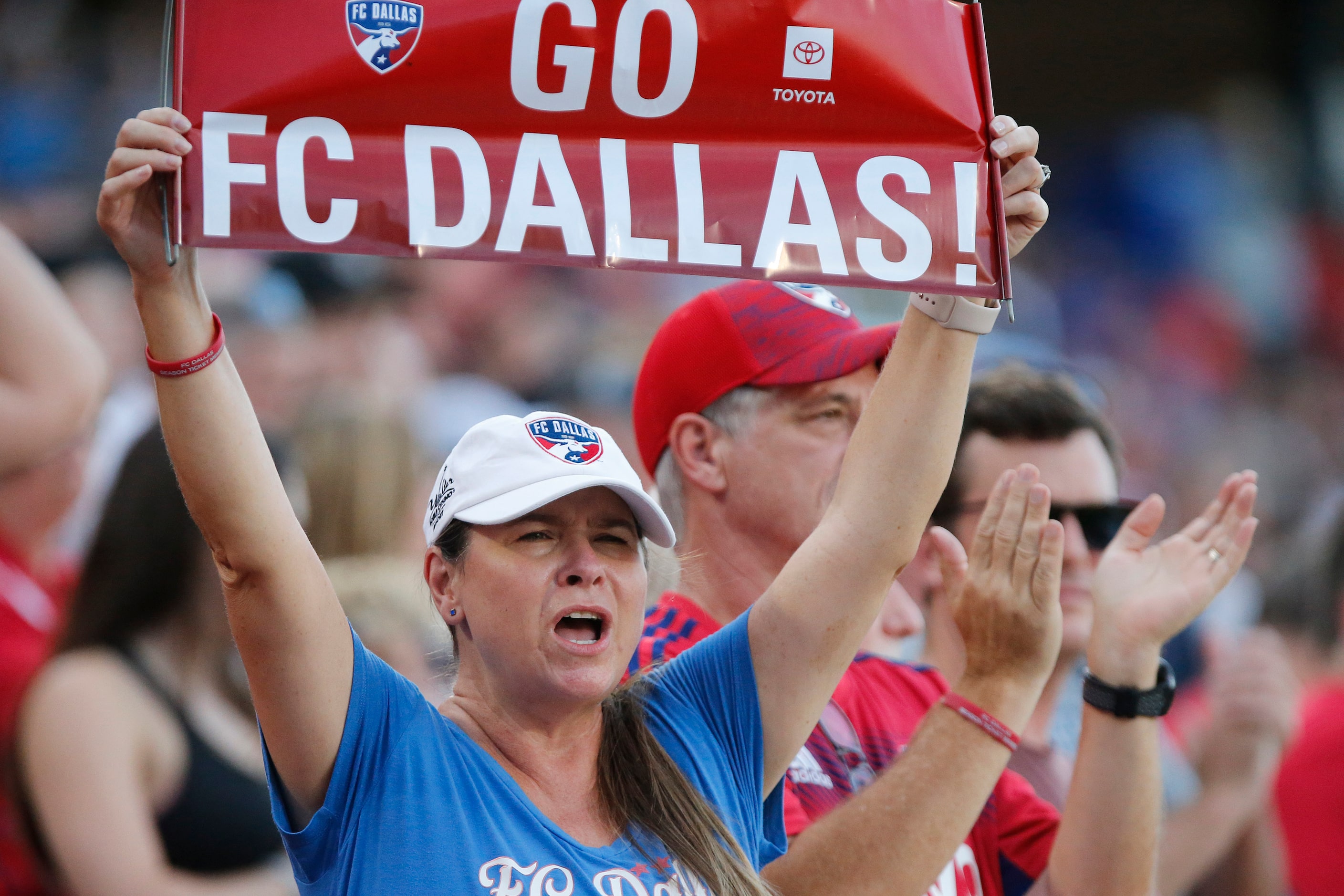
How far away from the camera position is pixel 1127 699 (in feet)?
8.65

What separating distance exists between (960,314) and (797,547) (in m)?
0.63

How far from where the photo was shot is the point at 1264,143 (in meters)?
13.4

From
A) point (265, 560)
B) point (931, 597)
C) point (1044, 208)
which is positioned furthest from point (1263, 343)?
point (265, 560)

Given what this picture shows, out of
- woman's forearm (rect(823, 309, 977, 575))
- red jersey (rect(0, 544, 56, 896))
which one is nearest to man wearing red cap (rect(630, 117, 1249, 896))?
woman's forearm (rect(823, 309, 977, 575))

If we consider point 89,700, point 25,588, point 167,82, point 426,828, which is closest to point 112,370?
point 25,588

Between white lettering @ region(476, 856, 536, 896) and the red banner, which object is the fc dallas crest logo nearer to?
the red banner

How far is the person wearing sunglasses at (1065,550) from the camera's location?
307cm

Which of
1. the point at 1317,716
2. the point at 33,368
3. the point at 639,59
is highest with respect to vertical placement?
the point at 639,59

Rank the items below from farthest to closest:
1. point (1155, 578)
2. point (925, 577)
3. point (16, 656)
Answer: point (16, 656) < point (925, 577) < point (1155, 578)

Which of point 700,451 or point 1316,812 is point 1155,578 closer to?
point 700,451

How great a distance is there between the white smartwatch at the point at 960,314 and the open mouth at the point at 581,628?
67 centimetres

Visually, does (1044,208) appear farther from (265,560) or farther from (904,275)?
(265,560)

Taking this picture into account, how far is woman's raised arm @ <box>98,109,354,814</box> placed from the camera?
70.2 inches

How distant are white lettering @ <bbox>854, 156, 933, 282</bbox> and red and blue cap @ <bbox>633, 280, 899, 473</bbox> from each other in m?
0.59
